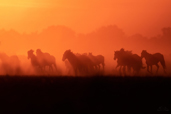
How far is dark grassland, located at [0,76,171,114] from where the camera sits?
1531 cm

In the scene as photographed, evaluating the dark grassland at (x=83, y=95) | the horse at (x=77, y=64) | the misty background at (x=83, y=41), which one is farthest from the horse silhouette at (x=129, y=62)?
the misty background at (x=83, y=41)

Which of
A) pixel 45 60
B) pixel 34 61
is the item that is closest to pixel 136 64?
pixel 45 60

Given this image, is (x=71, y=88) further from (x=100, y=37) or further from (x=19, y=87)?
(x=100, y=37)

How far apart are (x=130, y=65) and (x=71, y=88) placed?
49.5 ft

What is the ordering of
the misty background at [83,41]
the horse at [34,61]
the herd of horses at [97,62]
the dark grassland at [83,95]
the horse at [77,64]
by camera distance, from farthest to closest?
the misty background at [83,41] < the horse at [34,61] < the horse at [77,64] < the herd of horses at [97,62] < the dark grassland at [83,95]

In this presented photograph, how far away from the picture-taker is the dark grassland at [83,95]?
15312 mm

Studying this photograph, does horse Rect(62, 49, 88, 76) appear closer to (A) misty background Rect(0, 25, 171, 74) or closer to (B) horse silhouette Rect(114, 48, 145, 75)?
(B) horse silhouette Rect(114, 48, 145, 75)

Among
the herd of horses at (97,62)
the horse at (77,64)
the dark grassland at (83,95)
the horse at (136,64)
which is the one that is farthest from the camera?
the horse at (77,64)

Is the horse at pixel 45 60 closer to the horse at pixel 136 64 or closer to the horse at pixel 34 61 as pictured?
the horse at pixel 34 61

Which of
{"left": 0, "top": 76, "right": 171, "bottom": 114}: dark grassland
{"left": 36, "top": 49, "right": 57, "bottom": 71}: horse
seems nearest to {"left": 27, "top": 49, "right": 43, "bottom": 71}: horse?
{"left": 36, "top": 49, "right": 57, "bottom": 71}: horse

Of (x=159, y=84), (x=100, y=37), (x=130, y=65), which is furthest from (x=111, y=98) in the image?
(x=100, y=37)

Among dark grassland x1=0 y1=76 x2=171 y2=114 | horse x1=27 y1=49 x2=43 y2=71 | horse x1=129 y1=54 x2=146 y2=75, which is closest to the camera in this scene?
dark grassland x1=0 y1=76 x2=171 y2=114

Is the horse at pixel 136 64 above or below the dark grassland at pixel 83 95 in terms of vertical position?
above

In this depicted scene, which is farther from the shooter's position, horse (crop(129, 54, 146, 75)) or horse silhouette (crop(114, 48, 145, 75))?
horse silhouette (crop(114, 48, 145, 75))
